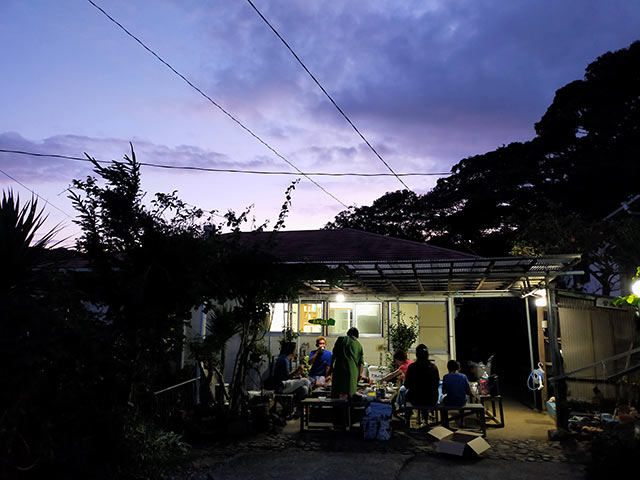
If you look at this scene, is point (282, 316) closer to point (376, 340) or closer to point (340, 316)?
point (340, 316)

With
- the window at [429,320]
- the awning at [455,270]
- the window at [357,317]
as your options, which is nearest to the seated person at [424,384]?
the awning at [455,270]

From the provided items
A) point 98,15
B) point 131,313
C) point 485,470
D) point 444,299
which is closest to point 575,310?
point 485,470

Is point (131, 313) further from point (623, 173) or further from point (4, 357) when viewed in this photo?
point (623, 173)

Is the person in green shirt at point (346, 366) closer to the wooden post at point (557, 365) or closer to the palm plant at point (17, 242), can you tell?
the wooden post at point (557, 365)

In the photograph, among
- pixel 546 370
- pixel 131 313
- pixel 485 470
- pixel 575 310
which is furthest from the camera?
pixel 546 370

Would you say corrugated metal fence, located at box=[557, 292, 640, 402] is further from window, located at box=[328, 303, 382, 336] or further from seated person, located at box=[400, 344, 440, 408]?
window, located at box=[328, 303, 382, 336]

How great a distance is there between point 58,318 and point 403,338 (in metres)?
11.6

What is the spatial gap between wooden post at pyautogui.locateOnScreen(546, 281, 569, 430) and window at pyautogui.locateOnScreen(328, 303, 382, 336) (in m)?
7.03

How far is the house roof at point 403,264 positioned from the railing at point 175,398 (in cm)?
288

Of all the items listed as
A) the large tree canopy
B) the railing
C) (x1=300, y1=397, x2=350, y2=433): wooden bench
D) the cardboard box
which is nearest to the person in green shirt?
(x1=300, y1=397, x2=350, y2=433): wooden bench

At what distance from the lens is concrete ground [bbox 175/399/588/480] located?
5.81 metres

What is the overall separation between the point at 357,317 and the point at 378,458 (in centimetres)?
881

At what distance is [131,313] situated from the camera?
5191mm

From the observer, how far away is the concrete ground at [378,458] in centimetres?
581
